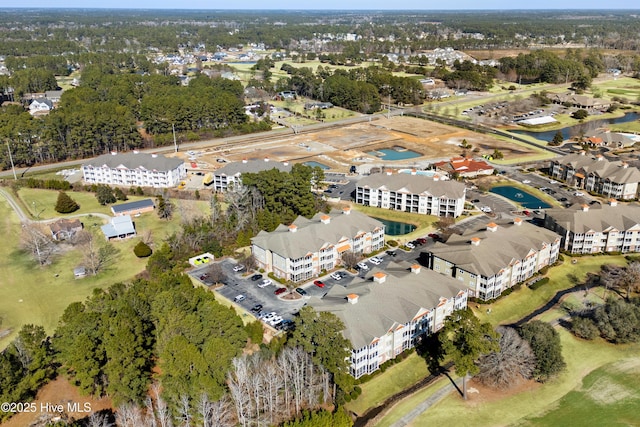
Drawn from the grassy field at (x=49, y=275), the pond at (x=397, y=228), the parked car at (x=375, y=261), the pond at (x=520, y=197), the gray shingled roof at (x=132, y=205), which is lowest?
the pond at (x=397, y=228)

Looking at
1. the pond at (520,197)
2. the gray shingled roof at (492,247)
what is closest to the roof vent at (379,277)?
the gray shingled roof at (492,247)

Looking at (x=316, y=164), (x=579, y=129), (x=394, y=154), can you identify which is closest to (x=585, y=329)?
(x=316, y=164)

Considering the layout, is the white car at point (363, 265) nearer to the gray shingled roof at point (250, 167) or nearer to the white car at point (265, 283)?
the white car at point (265, 283)

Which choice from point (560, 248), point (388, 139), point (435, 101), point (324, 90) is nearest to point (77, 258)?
point (560, 248)

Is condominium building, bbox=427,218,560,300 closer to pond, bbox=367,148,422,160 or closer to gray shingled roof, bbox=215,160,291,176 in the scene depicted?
gray shingled roof, bbox=215,160,291,176

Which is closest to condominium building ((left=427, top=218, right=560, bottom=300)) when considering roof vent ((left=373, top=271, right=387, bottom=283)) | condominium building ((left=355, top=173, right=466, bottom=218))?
roof vent ((left=373, top=271, right=387, bottom=283))
